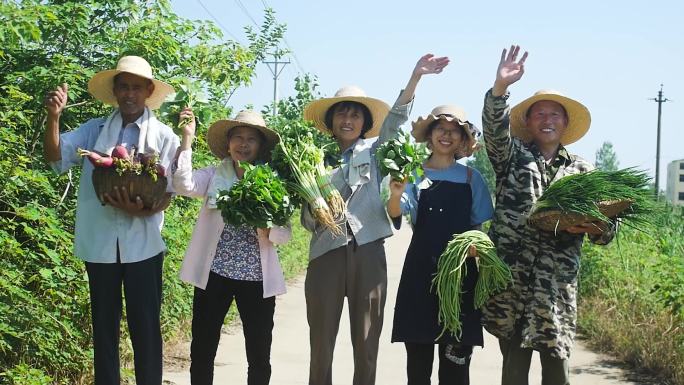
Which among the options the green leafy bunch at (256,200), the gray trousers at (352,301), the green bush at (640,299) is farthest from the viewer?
the green bush at (640,299)

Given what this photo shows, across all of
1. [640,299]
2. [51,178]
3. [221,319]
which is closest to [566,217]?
[221,319]

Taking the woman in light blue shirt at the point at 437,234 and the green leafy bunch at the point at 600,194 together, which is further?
the woman in light blue shirt at the point at 437,234

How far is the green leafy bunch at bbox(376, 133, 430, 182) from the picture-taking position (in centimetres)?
514

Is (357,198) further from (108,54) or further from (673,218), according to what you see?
(673,218)

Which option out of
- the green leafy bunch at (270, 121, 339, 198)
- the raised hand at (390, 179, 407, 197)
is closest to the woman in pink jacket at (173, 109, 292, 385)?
the green leafy bunch at (270, 121, 339, 198)

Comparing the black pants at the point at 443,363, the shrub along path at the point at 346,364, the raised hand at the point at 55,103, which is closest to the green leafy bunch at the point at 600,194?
the black pants at the point at 443,363

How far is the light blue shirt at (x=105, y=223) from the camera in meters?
5.12

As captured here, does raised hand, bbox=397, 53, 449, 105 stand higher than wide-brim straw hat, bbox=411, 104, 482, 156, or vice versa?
raised hand, bbox=397, 53, 449, 105

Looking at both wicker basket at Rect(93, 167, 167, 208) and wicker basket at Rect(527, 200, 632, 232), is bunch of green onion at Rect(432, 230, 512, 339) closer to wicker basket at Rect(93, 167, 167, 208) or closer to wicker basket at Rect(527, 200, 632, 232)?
wicker basket at Rect(527, 200, 632, 232)

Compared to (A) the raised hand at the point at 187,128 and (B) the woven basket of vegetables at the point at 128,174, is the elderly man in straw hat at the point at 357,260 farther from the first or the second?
(B) the woven basket of vegetables at the point at 128,174

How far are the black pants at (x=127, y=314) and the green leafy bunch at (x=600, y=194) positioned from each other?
2334 millimetres

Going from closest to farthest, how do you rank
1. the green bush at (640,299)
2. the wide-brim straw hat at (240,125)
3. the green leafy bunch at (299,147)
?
the green leafy bunch at (299,147) < the wide-brim straw hat at (240,125) < the green bush at (640,299)

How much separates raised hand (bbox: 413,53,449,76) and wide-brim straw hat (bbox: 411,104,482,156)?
24 centimetres

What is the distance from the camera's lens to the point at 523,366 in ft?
17.6
